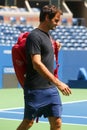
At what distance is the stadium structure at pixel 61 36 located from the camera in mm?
22391

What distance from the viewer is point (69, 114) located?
43.2 feet

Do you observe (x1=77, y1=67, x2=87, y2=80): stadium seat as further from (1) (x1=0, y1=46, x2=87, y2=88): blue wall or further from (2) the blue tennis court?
(2) the blue tennis court

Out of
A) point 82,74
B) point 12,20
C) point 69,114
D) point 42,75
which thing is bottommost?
point 12,20

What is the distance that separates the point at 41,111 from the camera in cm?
703

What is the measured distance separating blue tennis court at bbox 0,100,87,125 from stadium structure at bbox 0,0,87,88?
7172mm

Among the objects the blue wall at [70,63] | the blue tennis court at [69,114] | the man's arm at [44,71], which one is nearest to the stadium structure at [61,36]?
the blue wall at [70,63]

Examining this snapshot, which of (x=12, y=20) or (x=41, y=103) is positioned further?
(x=12, y=20)

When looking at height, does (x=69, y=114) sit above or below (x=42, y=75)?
below

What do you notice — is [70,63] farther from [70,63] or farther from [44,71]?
[44,71]

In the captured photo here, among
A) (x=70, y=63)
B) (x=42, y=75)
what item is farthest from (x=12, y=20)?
(x=42, y=75)

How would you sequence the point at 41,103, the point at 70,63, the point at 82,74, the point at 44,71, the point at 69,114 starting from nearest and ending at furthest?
the point at 44,71
the point at 41,103
the point at 69,114
the point at 82,74
the point at 70,63

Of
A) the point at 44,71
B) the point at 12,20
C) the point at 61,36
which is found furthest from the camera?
the point at 12,20

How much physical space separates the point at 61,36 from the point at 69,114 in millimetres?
19330

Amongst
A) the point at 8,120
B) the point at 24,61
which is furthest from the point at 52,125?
the point at 8,120
